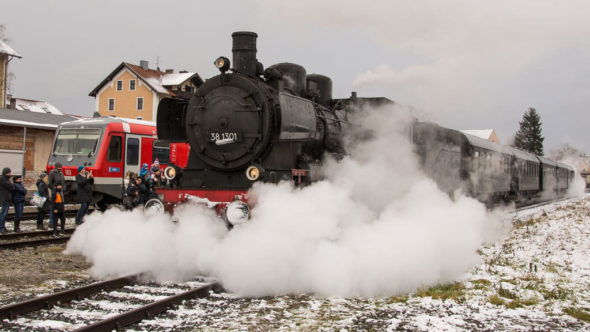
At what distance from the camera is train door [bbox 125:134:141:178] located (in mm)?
14617

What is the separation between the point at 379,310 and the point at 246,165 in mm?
3049

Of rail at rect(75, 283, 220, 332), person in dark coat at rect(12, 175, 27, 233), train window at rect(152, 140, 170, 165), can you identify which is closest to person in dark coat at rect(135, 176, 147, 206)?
person in dark coat at rect(12, 175, 27, 233)

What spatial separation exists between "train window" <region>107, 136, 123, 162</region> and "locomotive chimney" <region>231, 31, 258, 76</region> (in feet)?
25.1

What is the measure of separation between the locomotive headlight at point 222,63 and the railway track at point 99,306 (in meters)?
3.14

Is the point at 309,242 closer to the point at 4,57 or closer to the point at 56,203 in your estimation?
the point at 56,203

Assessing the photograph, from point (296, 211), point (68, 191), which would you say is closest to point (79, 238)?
point (296, 211)

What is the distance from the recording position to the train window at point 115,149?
559 inches

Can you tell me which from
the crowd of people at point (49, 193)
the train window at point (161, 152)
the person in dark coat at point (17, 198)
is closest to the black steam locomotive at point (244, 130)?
the crowd of people at point (49, 193)

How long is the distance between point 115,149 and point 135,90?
30836 mm

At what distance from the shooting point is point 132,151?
14789 millimetres

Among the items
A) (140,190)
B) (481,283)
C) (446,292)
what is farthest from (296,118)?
(140,190)

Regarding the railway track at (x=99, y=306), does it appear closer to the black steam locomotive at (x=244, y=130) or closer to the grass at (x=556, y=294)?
the black steam locomotive at (x=244, y=130)

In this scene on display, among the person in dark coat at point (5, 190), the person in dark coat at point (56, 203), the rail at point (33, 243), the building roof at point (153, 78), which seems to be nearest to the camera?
the rail at point (33, 243)

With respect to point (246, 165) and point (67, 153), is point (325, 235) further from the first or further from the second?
point (67, 153)
